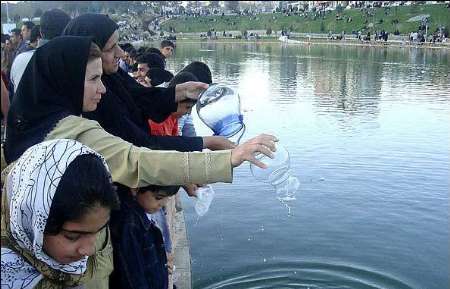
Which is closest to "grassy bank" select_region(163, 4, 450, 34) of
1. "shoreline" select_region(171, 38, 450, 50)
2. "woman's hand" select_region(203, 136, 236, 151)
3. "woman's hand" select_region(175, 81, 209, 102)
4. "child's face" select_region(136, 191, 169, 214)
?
"shoreline" select_region(171, 38, 450, 50)

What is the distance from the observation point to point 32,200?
160 cm

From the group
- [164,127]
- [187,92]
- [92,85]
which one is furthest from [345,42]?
[92,85]

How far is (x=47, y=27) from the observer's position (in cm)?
474

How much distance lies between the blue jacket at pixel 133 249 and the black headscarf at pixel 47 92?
0.45m

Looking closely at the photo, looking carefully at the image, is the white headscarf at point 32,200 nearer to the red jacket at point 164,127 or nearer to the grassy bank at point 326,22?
the red jacket at point 164,127

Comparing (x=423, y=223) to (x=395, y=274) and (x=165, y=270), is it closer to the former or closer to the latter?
(x=395, y=274)

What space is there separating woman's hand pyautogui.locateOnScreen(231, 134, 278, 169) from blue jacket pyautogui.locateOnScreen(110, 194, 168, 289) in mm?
576

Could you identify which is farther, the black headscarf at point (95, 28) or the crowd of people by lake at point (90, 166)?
the black headscarf at point (95, 28)

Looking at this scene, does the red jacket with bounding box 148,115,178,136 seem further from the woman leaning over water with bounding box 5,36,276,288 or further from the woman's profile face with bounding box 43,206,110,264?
the woman's profile face with bounding box 43,206,110,264

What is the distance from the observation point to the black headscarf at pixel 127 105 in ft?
8.50

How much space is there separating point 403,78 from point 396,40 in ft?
80.9

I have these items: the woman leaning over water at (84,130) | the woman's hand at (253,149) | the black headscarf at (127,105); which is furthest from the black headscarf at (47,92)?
the woman's hand at (253,149)

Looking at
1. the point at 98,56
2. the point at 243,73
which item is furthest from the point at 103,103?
the point at 243,73

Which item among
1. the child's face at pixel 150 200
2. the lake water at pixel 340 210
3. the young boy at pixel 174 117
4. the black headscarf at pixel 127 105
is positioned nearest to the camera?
the child's face at pixel 150 200
